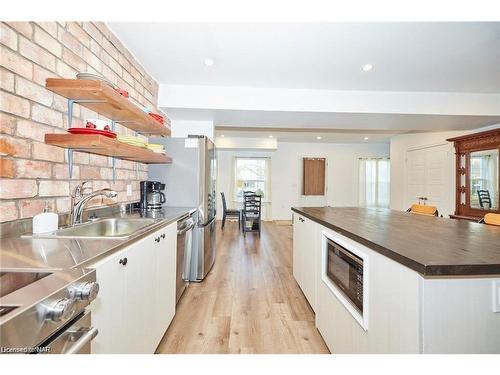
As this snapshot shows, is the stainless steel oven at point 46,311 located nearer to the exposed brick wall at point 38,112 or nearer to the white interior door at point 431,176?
the exposed brick wall at point 38,112

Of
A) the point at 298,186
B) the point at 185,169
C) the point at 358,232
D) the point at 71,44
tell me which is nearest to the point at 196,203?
the point at 185,169

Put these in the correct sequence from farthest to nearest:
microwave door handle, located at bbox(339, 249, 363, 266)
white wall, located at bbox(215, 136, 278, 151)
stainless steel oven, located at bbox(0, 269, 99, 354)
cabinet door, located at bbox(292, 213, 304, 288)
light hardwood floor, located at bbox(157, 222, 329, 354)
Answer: white wall, located at bbox(215, 136, 278, 151) < cabinet door, located at bbox(292, 213, 304, 288) < light hardwood floor, located at bbox(157, 222, 329, 354) < microwave door handle, located at bbox(339, 249, 363, 266) < stainless steel oven, located at bbox(0, 269, 99, 354)

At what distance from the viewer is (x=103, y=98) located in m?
1.44

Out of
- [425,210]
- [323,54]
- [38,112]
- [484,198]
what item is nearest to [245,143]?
[323,54]

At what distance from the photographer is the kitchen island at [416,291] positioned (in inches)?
30.0

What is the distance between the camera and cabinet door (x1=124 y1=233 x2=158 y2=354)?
3.62ft

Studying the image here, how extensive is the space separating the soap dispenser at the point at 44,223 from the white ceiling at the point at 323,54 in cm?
165

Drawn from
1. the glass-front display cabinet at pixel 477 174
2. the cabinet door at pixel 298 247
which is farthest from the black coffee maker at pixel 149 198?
the glass-front display cabinet at pixel 477 174

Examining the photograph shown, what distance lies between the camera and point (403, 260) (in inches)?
32.5

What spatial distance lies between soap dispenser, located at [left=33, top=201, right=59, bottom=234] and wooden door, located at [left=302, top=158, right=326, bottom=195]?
6943mm

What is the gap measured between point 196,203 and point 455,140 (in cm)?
468

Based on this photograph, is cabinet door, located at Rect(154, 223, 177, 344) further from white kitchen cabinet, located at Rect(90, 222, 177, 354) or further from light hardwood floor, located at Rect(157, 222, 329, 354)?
light hardwood floor, located at Rect(157, 222, 329, 354)

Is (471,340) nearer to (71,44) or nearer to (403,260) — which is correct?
(403,260)

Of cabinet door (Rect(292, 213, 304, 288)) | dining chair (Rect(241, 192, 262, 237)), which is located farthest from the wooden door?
cabinet door (Rect(292, 213, 304, 288))
